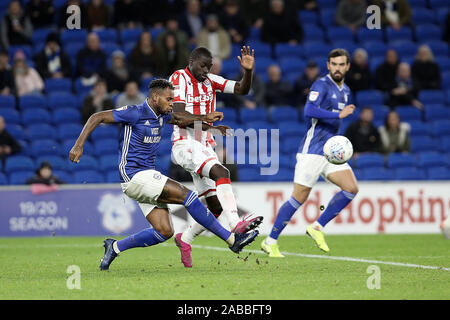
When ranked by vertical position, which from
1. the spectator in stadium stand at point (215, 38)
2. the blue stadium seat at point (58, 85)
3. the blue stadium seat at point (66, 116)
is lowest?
the blue stadium seat at point (66, 116)

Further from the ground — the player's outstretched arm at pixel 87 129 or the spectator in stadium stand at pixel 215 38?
the spectator in stadium stand at pixel 215 38

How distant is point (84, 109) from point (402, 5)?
7.81m

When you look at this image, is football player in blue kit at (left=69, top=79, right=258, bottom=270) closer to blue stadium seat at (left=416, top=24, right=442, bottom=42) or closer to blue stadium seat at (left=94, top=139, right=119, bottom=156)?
blue stadium seat at (left=94, top=139, right=119, bottom=156)

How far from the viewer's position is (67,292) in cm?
617

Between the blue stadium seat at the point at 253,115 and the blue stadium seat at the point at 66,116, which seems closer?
the blue stadium seat at the point at 66,116

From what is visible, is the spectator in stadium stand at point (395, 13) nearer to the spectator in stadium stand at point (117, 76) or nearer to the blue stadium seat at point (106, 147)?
the spectator in stadium stand at point (117, 76)

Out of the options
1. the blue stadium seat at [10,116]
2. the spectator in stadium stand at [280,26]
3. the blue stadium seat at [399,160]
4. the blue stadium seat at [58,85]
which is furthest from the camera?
the spectator in stadium stand at [280,26]

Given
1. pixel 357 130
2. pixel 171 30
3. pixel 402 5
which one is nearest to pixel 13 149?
pixel 171 30

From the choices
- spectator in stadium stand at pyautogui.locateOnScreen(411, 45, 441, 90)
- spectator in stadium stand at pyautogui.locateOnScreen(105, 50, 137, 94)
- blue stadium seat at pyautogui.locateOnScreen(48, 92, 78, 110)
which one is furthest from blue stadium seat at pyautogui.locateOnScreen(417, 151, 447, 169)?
blue stadium seat at pyautogui.locateOnScreen(48, 92, 78, 110)

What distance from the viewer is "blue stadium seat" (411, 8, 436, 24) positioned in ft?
61.6

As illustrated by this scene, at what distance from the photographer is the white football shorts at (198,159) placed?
811 centimetres

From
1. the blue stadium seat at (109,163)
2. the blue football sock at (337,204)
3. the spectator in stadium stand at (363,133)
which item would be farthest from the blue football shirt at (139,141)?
the spectator in stadium stand at (363,133)

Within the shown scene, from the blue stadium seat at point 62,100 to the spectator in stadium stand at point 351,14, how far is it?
20.9ft
